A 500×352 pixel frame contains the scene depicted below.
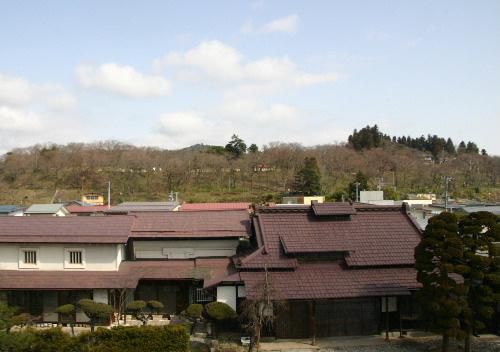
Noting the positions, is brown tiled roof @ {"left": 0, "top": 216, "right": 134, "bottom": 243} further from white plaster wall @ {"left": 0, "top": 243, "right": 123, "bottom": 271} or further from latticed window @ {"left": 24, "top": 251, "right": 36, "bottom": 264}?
latticed window @ {"left": 24, "top": 251, "right": 36, "bottom": 264}

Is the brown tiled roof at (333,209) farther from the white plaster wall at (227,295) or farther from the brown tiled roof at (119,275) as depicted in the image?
the white plaster wall at (227,295)

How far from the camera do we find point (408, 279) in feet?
62.5

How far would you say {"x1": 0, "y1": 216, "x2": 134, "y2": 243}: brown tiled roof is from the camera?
72.0 feet

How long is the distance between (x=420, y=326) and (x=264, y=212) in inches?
329

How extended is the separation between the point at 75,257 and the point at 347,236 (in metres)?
13.0

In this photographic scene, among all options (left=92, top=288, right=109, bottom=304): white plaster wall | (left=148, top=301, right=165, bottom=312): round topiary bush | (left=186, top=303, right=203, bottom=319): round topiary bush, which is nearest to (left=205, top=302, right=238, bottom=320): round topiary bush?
(left=186, top=303, right=203, bottom=319): round topiary bush

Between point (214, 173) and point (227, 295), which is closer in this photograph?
point (227, 295)

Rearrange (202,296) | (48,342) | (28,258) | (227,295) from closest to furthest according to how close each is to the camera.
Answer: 1. (48,342)
2. (227,295)
3. (202,296)
4. (28,258)

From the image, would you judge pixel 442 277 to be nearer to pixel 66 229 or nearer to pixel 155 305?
pixel 155 305

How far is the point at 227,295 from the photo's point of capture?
1941cm

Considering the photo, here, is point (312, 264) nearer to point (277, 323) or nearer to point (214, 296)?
point (277, 323)

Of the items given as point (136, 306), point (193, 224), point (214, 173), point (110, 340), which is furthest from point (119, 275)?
point (214, 173)

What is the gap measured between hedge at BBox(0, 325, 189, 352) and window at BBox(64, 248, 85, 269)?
6.15 metres

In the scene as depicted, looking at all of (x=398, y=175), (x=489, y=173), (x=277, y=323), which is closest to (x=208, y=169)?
(x=398, y=175)
